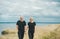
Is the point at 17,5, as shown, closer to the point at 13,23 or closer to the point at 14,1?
the point at 14,1

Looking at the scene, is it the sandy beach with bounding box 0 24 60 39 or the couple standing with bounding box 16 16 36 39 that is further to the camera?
the sandy beach with bounding box 0 24 60 39

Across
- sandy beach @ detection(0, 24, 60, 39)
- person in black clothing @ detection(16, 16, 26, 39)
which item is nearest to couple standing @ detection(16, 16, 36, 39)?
person in black clothing @ detection(16, 16, 26, 39)

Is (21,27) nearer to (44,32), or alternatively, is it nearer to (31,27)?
(31,27)

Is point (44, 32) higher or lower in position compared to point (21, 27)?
lower

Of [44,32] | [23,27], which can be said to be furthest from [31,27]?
[44,32]

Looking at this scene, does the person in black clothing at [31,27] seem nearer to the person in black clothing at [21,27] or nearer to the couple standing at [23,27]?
the couple standing at [23,27]

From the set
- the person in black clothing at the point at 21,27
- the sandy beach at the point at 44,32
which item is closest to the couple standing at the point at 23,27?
the person in black clothing at the point at 21,27

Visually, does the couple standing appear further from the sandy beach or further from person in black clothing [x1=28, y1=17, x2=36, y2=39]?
the sandy beach

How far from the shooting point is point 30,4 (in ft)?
17.4

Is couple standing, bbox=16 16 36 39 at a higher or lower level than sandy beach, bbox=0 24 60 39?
higher

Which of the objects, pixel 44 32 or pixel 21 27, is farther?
pixel 44 32

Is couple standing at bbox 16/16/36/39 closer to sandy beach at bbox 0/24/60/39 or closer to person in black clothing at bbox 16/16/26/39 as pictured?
person in black clothing at bbox 16/16/26/39

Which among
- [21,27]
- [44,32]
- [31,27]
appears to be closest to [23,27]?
[21,27]

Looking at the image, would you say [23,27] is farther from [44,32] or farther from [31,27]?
[44,32]
